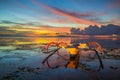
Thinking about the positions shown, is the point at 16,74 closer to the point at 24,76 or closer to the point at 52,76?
the point at 24,76

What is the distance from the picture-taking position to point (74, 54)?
744 inches

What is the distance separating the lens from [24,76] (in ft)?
40.3

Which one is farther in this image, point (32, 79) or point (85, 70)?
point (85, 70)

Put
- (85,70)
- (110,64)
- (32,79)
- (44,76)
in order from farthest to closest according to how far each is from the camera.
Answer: (110,64), (85,70), (44,76), (32,79)

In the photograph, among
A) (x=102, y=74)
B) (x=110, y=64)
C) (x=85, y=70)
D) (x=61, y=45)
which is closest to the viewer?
(x=102, y=74)

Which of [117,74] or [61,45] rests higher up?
[61,45]

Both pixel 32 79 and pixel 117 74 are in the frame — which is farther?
pixel 117 74

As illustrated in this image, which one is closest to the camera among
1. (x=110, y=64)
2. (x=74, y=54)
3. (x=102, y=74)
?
(x=102, y=74)

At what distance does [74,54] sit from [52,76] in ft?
21.9

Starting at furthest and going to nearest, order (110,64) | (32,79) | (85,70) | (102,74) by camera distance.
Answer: (110,64) → (85,70) → (102,74) → (32,79)

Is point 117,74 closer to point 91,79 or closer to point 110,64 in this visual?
point 91,79

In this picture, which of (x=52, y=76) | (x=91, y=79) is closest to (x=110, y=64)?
(x=91, y=79)

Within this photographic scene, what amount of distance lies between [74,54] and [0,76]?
918 cm

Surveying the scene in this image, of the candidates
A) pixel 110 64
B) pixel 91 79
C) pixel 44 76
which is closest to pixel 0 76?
pixel 44 76
